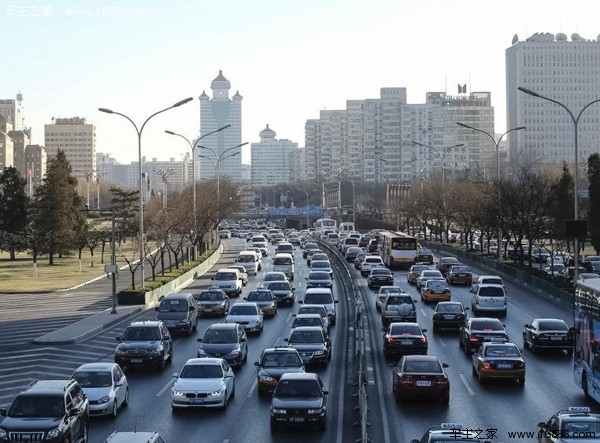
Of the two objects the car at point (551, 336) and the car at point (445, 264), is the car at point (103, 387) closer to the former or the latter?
the car at point (551, 336)

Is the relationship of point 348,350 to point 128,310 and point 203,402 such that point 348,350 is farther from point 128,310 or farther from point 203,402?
point 128,310

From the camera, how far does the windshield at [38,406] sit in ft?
56.1

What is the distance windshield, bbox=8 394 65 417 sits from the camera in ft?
56.1

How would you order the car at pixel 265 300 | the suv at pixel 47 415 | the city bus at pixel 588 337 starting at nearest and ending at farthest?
the suv at pixel 47 415 < the city bus at pixel 588 337 < the car at pixel 265 300

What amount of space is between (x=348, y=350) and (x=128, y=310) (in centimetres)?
1597

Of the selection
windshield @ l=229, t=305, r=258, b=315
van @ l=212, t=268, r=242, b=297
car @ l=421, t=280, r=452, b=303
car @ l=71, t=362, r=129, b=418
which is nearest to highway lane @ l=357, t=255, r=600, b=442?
windshield @ l=229, t=305, r=258, b=315

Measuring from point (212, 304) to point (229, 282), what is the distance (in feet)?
30.5

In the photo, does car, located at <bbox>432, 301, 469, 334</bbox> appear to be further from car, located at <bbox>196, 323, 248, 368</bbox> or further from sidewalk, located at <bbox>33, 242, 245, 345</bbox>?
sidewalk, located at <bbox>33, 242, 245, 345</bbox>

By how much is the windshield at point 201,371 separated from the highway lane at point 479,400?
3.77m

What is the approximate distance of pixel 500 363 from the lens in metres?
24.8

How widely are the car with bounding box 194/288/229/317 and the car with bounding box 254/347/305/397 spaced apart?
1788 centimetres

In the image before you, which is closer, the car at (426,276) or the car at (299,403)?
the car at (299,403)

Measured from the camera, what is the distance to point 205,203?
271 ft

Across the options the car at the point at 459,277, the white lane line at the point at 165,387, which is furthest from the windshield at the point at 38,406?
the car at the point at 459,277
